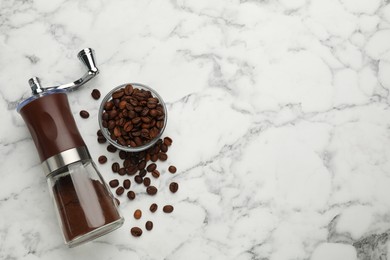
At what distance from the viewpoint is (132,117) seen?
3.71 feet

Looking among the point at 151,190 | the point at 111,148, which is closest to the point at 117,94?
the point at 111,148

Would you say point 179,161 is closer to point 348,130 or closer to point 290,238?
point 290,238

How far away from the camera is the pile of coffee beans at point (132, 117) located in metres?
1.13

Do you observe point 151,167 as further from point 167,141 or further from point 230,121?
point 230,121

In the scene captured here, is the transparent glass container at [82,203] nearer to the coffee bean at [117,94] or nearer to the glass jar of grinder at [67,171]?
the glass jar of grinder at [67,171]

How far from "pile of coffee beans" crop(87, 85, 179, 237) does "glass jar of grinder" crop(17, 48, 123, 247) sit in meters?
0.07

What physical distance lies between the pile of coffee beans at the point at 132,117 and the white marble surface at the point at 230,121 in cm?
7

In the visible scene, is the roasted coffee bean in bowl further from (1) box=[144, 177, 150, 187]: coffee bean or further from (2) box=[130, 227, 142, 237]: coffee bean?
(2) box=[130, 227, 142, 237]: coffee bean

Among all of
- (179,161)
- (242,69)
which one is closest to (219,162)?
(179,161)

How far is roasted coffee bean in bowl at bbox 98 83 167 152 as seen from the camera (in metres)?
1.13

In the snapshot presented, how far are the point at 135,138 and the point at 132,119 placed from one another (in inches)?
1.7

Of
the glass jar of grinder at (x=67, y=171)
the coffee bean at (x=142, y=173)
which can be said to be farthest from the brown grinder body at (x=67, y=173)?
the coffee bean at (x=142, y=173)

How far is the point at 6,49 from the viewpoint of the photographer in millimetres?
1196

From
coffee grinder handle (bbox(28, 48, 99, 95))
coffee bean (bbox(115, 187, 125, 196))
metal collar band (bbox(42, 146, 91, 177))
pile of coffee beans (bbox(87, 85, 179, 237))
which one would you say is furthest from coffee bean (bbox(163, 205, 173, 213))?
coffee grinder handle (bbox(28, 48, 99, 95))
